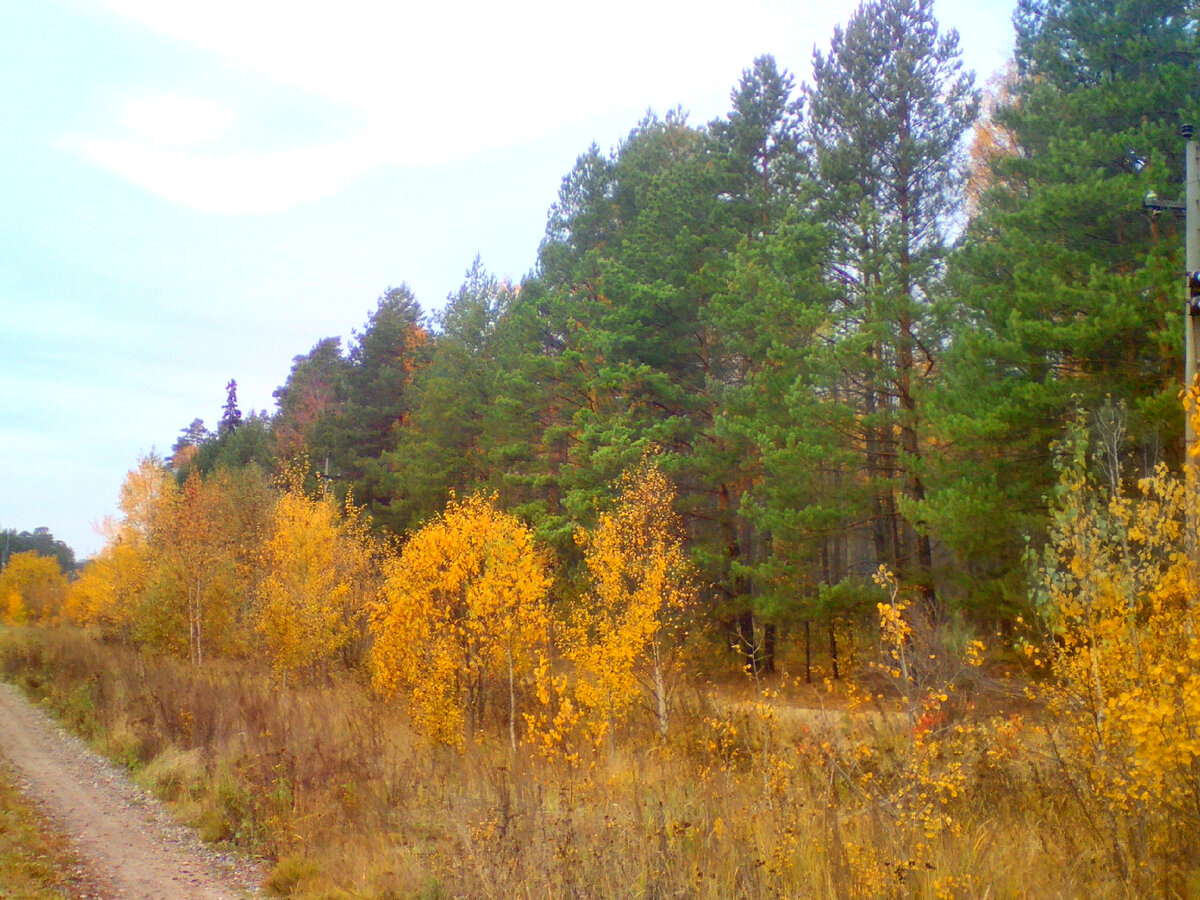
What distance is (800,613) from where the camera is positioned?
2069 cm

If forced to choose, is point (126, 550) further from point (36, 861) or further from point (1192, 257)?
point (1192, 257)

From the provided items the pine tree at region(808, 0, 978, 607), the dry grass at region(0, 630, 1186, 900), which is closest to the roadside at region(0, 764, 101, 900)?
the dry grass at region(0, 630, 1186, 900)

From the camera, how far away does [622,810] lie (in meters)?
8.94

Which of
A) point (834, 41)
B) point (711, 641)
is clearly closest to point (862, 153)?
point (834, 41)

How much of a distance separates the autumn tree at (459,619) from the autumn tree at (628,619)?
1.08m

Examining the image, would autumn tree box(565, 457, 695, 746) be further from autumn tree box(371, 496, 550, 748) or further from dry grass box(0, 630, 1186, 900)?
autumn tree box(371, 496, 550, 748)

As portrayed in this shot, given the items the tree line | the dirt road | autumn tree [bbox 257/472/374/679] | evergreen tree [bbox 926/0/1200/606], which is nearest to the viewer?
the dirt road

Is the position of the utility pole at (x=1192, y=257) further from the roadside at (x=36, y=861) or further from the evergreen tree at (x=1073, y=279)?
the roadside at (x=36, y=861)

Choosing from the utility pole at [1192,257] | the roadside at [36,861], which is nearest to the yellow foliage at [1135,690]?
the utility pole at [1192,257]

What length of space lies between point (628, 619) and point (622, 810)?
21.1 ft

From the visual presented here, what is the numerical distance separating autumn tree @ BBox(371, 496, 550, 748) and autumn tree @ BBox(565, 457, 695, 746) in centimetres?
108

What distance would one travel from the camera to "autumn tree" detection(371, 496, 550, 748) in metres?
14.8

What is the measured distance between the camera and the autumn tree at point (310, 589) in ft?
73.4

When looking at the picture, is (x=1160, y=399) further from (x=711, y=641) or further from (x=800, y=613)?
(x=711, y=641)
